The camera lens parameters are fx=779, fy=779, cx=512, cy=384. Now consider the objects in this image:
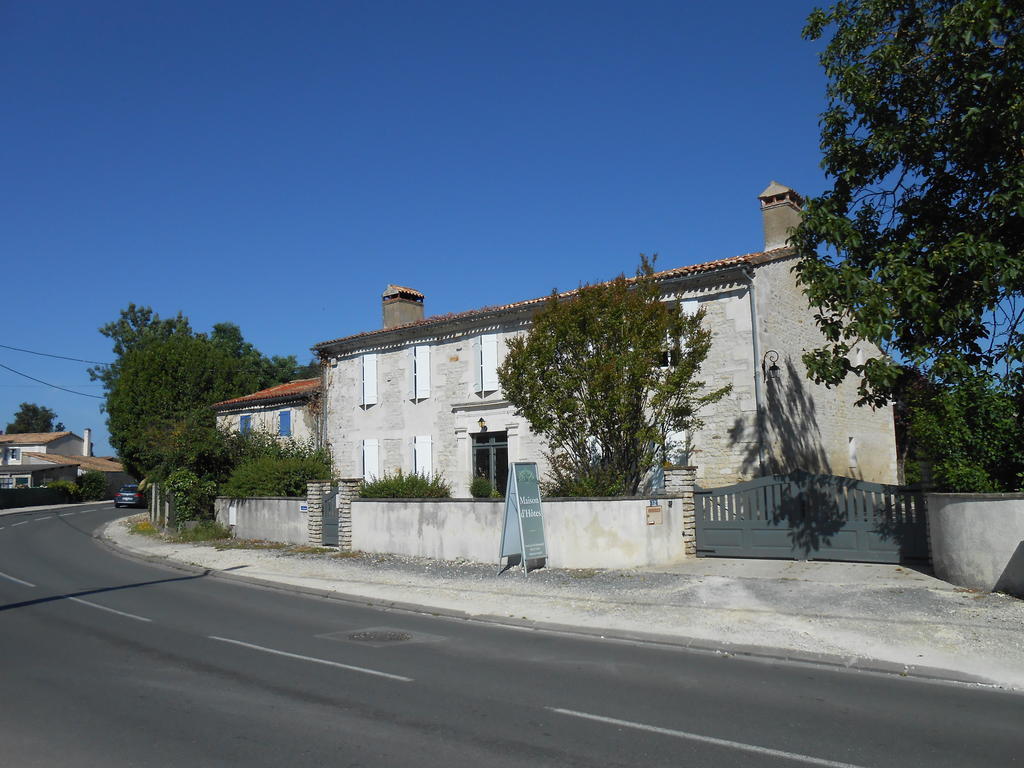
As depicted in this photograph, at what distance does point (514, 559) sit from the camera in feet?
48.4

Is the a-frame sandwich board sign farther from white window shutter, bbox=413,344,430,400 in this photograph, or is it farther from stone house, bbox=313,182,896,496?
white window shutter, bbox=413,344,430,400

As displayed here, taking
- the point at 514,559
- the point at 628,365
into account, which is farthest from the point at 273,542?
the point at 628,365

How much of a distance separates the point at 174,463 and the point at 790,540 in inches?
733

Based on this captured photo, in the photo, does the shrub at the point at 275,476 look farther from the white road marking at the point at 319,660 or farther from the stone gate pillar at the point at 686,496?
the white road marking at the point at 319,660

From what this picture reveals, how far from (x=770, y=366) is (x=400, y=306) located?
1284 cm

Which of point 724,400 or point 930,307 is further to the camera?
point 724,400

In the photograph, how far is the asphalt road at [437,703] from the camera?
16.3 feet

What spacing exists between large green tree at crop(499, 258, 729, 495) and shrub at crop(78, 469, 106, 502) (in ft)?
168

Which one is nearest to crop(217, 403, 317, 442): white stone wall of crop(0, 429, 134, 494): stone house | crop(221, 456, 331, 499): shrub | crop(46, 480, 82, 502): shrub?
crop(221, 456, 331, 499): shrub

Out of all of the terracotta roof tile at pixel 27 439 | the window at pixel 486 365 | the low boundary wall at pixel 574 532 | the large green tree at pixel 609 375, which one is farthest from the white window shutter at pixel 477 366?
the terracotta roof tile at pixel 27 439

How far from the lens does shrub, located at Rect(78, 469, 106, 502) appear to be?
5588 centimetres

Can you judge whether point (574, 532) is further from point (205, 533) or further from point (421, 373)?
point (205, 533)

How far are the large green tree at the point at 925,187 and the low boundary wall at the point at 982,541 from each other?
1766 mm

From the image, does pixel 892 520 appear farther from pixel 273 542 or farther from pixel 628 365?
pixel 273 542
